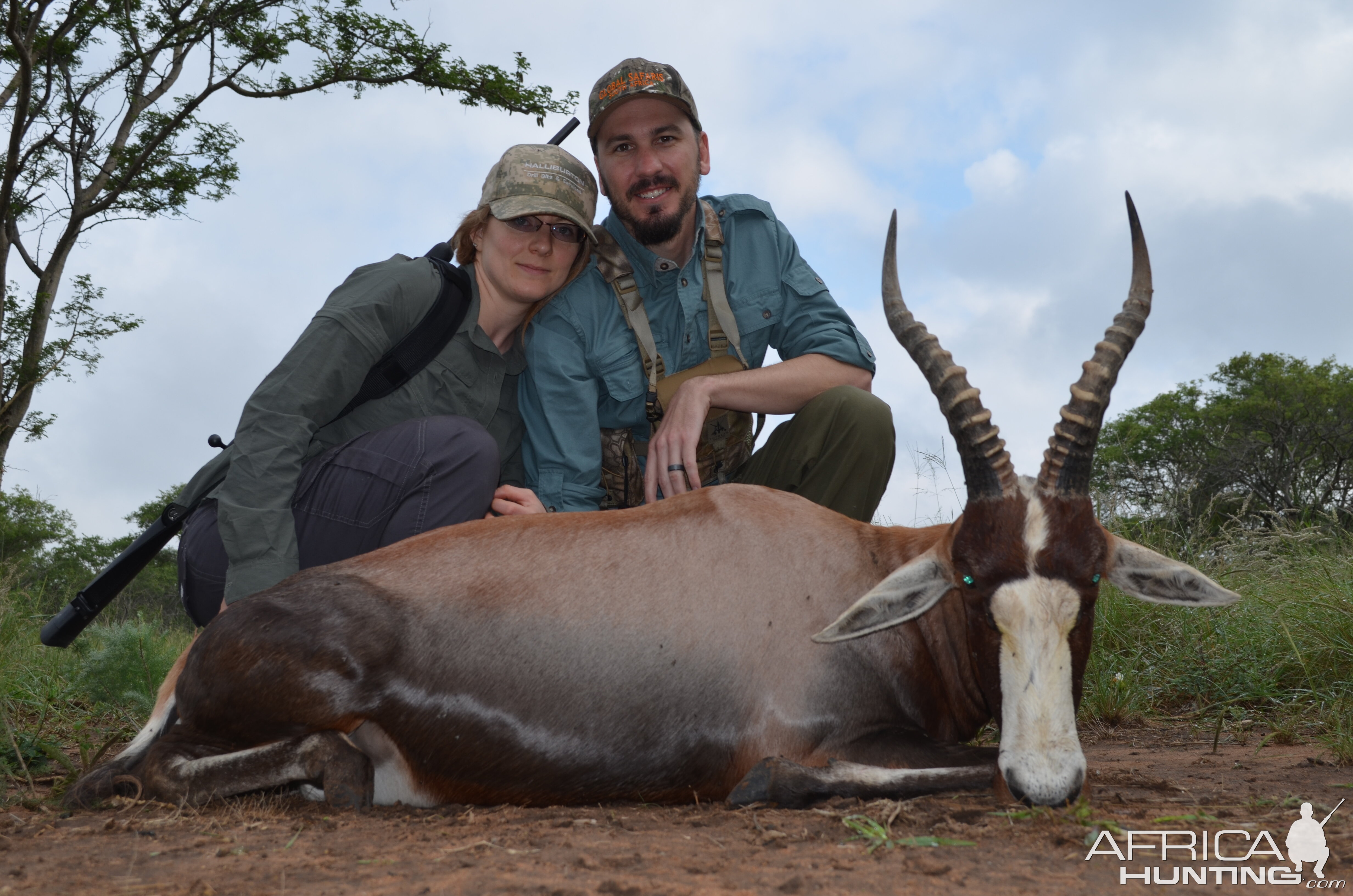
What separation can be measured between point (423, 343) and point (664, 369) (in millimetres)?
1449

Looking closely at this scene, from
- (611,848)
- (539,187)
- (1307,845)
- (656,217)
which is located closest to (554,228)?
(539,187)

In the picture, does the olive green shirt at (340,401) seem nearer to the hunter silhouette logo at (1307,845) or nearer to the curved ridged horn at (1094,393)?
the curved ridged horn at (1094,393)

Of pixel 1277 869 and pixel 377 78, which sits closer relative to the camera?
pixel 1277 869

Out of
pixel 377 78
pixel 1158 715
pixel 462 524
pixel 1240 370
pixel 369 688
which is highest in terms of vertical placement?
pixel 377 78

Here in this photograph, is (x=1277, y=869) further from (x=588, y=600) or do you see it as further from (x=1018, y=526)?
(x=588, y=600)

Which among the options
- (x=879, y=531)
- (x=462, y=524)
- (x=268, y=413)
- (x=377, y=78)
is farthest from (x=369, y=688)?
(x=377, y=78)

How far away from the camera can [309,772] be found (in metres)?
3.92

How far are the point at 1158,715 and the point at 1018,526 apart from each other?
3.88m

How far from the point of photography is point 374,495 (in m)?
5.38

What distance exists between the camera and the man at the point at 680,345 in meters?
6.18

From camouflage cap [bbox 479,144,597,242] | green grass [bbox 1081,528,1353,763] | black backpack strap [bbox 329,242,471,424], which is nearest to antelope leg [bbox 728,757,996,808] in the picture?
green grass [bbox 1081,528,1353,763]

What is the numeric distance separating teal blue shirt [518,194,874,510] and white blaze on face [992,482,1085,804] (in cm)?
289

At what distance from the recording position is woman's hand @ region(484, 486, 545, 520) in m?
5.65

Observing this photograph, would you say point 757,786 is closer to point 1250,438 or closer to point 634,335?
point 634,335
